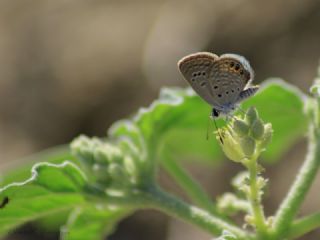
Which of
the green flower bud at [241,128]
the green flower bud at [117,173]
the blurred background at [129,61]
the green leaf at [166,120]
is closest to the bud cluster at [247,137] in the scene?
the green flower bud at [241,128]

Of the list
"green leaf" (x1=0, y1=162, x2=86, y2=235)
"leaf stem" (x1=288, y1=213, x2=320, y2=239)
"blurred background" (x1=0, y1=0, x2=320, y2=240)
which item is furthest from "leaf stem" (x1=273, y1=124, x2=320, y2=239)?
"blurred background" (x1=0, y1=0, x2=320, y2=240)

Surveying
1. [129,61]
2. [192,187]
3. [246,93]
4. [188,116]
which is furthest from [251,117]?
[129,61]

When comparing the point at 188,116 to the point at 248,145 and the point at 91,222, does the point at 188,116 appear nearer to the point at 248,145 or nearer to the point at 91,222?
the point at 91,222

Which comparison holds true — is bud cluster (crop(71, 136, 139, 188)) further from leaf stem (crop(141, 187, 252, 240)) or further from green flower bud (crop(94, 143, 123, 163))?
leaf stem (crop(141, 187, 252, 240))

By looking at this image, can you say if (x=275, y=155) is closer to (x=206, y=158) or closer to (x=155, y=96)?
(x=206, y=158)

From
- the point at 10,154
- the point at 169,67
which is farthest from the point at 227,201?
the point at 10,154

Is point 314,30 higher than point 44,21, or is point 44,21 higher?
point 44,21

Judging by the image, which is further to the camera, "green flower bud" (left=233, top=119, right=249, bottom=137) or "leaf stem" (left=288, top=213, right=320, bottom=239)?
"leaf stem" (left=288, top=213, right=320, bottom=239)
